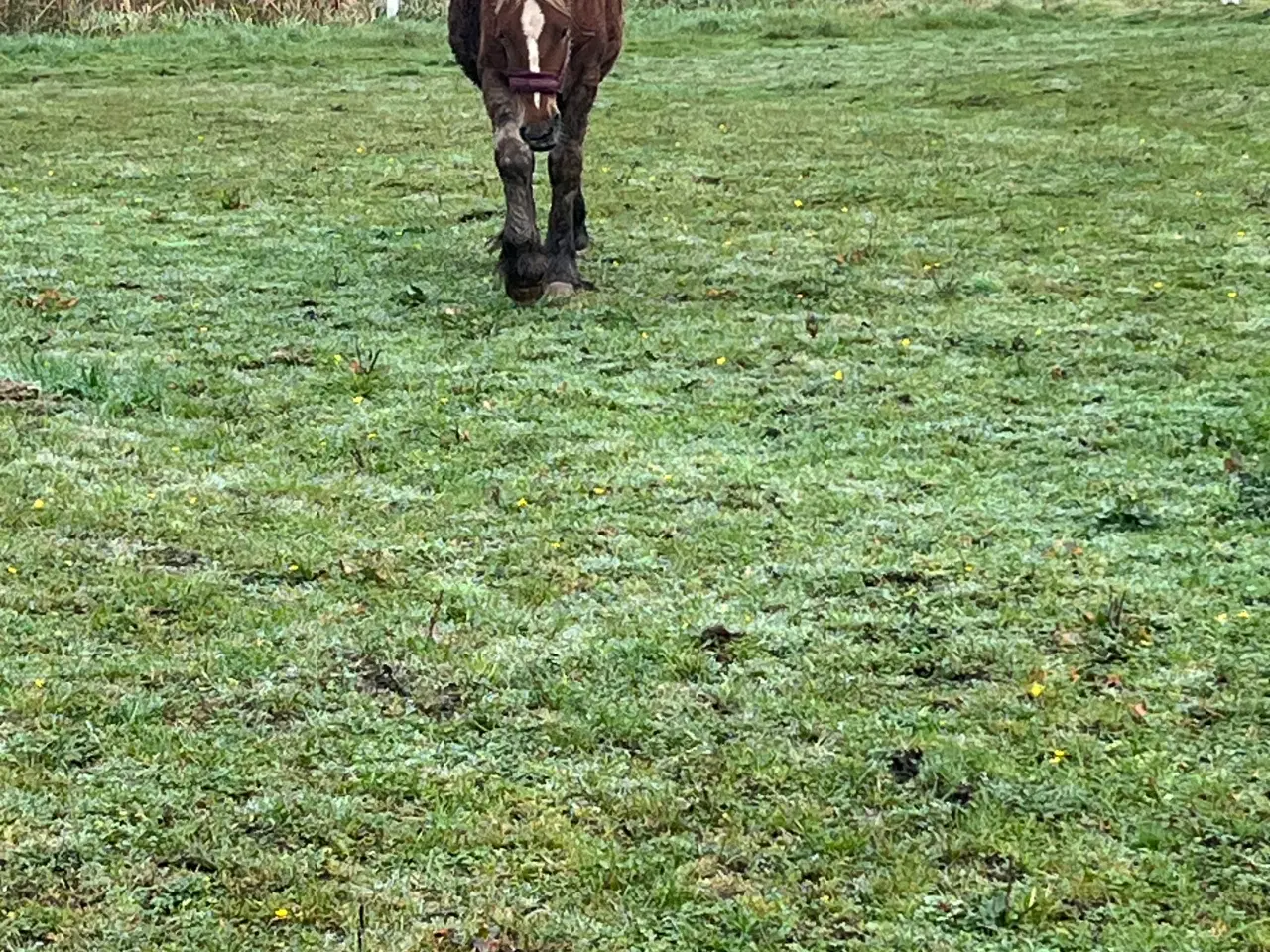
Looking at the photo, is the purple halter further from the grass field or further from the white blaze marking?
the grass field

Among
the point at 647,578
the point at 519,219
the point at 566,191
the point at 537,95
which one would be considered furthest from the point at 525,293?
the point at 647,578

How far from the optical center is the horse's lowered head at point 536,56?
238 inches

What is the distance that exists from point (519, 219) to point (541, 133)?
436 mm

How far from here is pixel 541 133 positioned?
605 centimetres

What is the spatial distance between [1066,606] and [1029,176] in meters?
5.96

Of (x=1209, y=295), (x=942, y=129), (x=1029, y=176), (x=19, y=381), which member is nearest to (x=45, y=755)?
(x=19, y=381)

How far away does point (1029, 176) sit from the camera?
9.20 m

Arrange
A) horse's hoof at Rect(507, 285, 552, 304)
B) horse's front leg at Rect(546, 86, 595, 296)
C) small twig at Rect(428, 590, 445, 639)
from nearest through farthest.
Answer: small twig at Rect(428, 590, 445, 639), horse's hoof at Rect(507, 285, 552, 304), horse's front leg at Rect(546, 86, 595, 296)

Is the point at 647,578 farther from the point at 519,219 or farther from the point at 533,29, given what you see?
the point at 533,29

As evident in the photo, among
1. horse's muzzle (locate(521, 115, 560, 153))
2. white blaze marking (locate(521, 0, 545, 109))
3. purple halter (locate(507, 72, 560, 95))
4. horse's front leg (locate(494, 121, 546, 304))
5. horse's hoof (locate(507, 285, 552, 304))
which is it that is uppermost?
white blaze marking (locate(521, 0, 545, 109))

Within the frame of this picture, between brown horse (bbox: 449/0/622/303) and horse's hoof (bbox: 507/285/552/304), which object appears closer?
brown horse (bbox: 449/0/622/303)

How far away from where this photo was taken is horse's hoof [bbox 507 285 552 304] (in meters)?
6.50

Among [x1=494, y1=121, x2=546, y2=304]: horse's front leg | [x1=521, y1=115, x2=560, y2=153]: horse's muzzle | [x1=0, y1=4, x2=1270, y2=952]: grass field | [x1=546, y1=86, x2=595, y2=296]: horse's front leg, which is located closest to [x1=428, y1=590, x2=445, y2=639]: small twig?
[x1=0, y1=4, x2=1270, y2=952]: grass field

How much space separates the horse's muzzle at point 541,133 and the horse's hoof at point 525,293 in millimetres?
612
